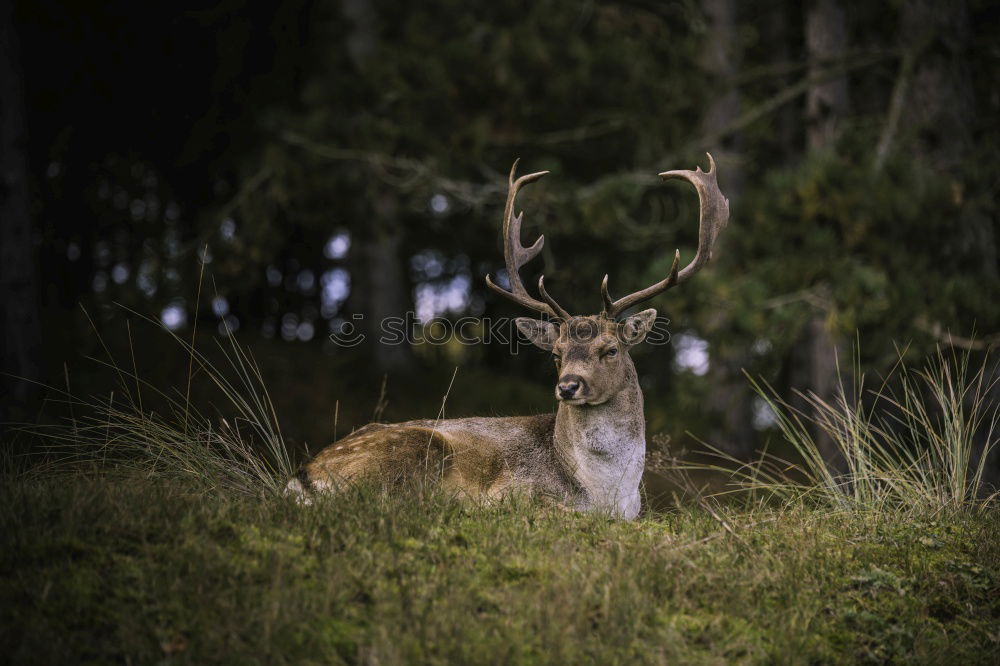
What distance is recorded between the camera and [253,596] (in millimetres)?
3883

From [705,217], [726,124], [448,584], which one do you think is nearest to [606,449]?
[705,217]

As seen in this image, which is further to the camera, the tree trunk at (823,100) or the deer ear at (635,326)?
the tree trunk at (823,100)

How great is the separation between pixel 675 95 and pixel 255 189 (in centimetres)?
596

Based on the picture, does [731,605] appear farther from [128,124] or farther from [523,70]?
[128,124]

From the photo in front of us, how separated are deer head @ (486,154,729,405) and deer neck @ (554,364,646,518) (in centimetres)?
12

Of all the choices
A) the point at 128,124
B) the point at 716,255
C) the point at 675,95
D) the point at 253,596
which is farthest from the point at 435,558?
the point at 128,124

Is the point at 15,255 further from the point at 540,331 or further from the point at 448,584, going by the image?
the point at 448,584

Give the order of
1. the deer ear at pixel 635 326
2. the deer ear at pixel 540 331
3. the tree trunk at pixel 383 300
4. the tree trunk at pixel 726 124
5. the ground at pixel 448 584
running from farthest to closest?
1. the tree trunk at pixel 383 300
2. the tree trunk at pixel 726 124
3. the deer ear at pixel 540 331
4. the deer ear at pixel 635 326
5. the ground at pixel 448 584

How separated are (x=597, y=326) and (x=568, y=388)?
0.74 meters

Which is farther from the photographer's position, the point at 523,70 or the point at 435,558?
the point at 523,70

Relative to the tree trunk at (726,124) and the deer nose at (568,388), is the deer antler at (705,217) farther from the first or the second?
the tree trunk at (726,124)

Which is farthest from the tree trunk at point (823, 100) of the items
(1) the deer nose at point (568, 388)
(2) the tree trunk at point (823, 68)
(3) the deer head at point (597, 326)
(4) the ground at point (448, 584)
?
(4) the ground at point (448, 584)

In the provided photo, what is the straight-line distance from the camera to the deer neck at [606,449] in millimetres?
6258

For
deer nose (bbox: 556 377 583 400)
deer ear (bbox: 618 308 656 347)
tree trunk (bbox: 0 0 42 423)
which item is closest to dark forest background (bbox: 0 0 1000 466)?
tree trunk (bbox: 0 0 42 423)
